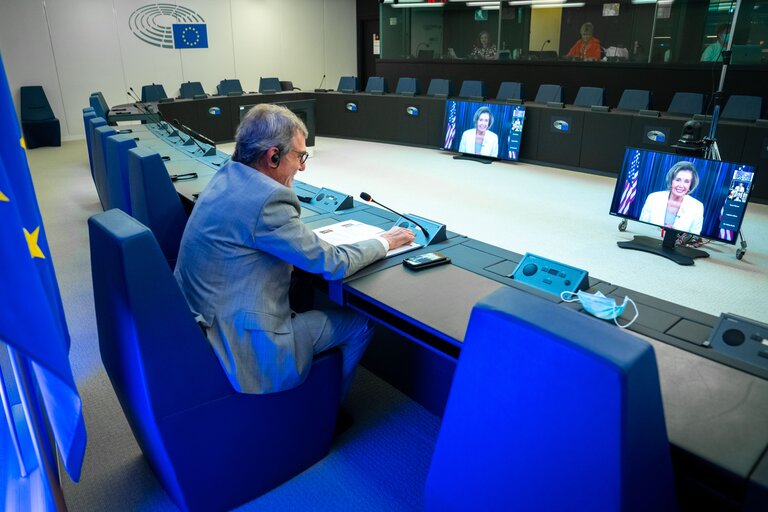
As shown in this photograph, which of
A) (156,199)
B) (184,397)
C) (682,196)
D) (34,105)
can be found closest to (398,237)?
(184,397)

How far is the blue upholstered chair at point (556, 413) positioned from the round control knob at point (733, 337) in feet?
1.96

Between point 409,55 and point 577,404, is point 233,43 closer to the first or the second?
point 409,55

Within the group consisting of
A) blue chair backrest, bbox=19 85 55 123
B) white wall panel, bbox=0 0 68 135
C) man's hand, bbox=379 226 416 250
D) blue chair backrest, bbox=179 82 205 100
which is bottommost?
man's hand, bbox=379 226 416 250

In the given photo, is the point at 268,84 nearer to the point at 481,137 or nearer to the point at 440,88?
the point at 440,88

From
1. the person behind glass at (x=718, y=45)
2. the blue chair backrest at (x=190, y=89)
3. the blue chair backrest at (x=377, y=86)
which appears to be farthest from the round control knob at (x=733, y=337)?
the blue chair backrest at (x=190, y=89)

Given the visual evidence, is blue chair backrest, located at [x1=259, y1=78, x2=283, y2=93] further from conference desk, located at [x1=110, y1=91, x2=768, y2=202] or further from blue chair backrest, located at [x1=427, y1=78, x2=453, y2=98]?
blue chair backrest, located at [x1=427, y1=78, x2=453, y2=98]

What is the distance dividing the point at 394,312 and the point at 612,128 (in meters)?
5.31

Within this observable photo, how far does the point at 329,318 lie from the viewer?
1.88 metres

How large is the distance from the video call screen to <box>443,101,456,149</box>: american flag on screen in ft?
11.6

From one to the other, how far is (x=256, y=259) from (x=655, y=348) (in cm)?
116

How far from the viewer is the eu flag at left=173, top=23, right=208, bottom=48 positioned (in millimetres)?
9836

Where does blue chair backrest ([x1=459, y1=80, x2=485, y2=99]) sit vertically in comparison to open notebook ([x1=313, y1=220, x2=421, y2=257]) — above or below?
above

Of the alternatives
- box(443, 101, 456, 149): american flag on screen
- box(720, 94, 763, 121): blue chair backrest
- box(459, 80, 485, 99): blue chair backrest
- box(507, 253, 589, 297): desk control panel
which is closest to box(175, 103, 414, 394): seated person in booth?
box(507, 253, 589, 297): desk control panel

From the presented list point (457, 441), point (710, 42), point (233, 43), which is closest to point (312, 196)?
point (457, 441)
